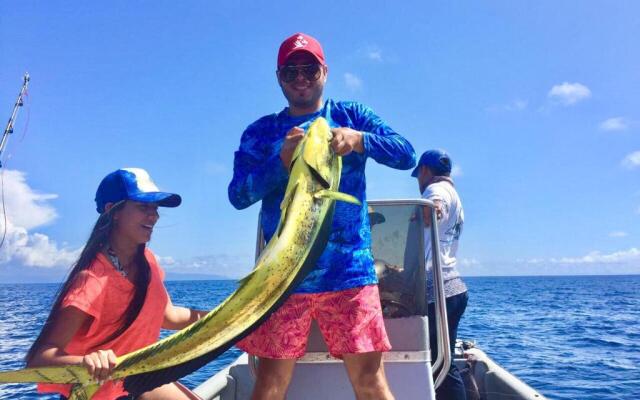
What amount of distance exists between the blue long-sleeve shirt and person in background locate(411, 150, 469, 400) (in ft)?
4.58

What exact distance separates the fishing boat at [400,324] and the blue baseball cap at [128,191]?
0.97m

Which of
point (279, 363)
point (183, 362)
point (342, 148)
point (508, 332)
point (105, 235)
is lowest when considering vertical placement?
point (508, 332)

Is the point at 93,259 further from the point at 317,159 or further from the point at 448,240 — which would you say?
the point at 448,240

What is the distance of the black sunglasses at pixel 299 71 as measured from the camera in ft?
7.70

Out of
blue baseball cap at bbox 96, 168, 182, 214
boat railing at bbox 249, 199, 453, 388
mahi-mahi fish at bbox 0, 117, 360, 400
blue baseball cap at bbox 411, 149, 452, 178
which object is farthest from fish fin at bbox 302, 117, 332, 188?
blue baseball cap at bbox 411, 149, 452, 178

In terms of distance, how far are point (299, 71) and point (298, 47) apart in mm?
125

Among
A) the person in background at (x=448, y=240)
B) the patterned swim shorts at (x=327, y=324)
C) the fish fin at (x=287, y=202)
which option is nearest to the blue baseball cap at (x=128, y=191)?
the patterned swim shorts at (x=327, y=324)

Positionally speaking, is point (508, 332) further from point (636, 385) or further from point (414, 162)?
point (414, 162)

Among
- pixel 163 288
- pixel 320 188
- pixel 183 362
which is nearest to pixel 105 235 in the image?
pixel 163 288

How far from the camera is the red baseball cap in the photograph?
7.50ft

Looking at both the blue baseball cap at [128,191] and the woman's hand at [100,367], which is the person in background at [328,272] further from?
the woman's hand at [100,367]

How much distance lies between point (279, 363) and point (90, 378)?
0.89 m

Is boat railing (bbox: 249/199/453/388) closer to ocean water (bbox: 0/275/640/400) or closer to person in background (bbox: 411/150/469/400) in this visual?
person in background (bbox: 411/150/469/400)

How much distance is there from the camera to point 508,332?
21609 millimetres
